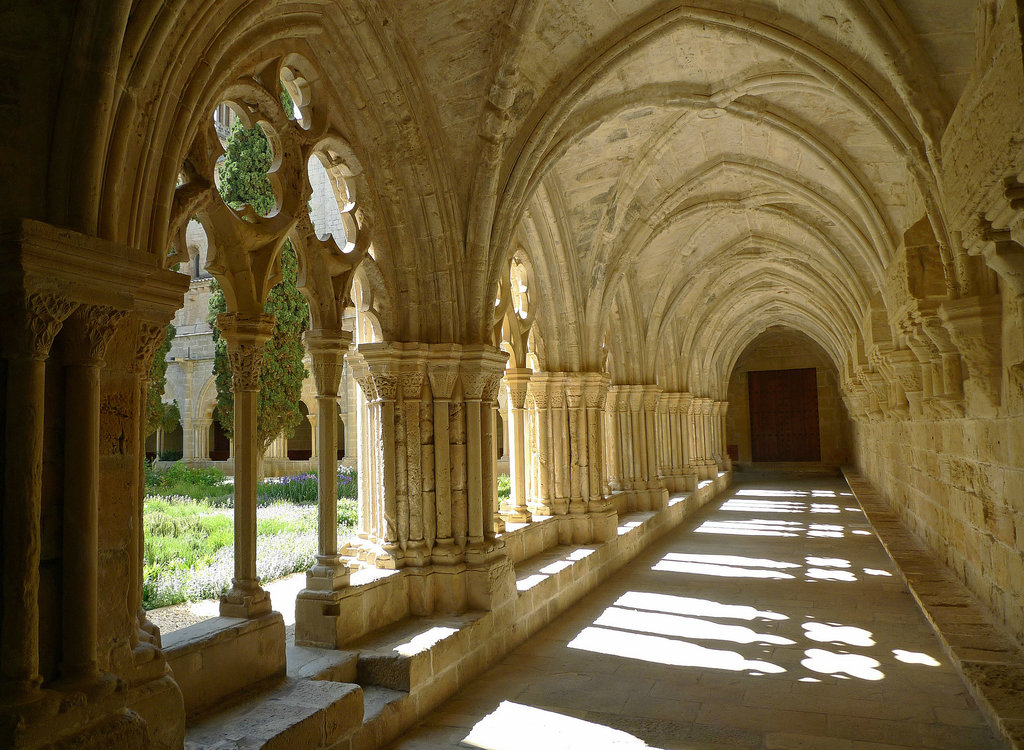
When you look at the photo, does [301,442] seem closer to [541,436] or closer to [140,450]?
[541,436]

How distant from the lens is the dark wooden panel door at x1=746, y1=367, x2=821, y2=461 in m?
21.6

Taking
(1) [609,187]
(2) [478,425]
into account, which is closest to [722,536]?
(1) [609,187]

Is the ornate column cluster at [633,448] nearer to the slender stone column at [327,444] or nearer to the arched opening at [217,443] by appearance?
the slender stone column at [327,444]

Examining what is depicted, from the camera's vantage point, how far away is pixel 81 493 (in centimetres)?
198

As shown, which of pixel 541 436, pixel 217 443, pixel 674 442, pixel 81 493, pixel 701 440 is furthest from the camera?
pixel 217 443

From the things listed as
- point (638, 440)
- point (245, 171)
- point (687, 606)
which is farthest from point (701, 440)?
point (245, 171)

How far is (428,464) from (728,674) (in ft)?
7.10

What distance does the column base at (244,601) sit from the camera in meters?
3.09

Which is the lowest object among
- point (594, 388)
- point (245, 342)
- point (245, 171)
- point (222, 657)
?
point (222, 657)

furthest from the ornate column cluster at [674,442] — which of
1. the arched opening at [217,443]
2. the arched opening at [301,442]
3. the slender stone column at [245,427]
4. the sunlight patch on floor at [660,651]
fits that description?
the arched opening at [217,443]

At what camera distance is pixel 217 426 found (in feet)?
66.6

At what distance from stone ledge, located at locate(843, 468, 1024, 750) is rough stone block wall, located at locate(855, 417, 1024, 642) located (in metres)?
0.09

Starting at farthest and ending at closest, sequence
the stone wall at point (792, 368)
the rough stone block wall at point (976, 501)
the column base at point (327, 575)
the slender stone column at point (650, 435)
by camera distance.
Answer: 1. the stone wall at point (792, 368)
2. the slender stone column at point (650, 435)
3. the column base at point (327, 575)
4. the rough stone block wall at point (976, 501)

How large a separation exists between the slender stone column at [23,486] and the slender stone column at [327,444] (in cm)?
192
